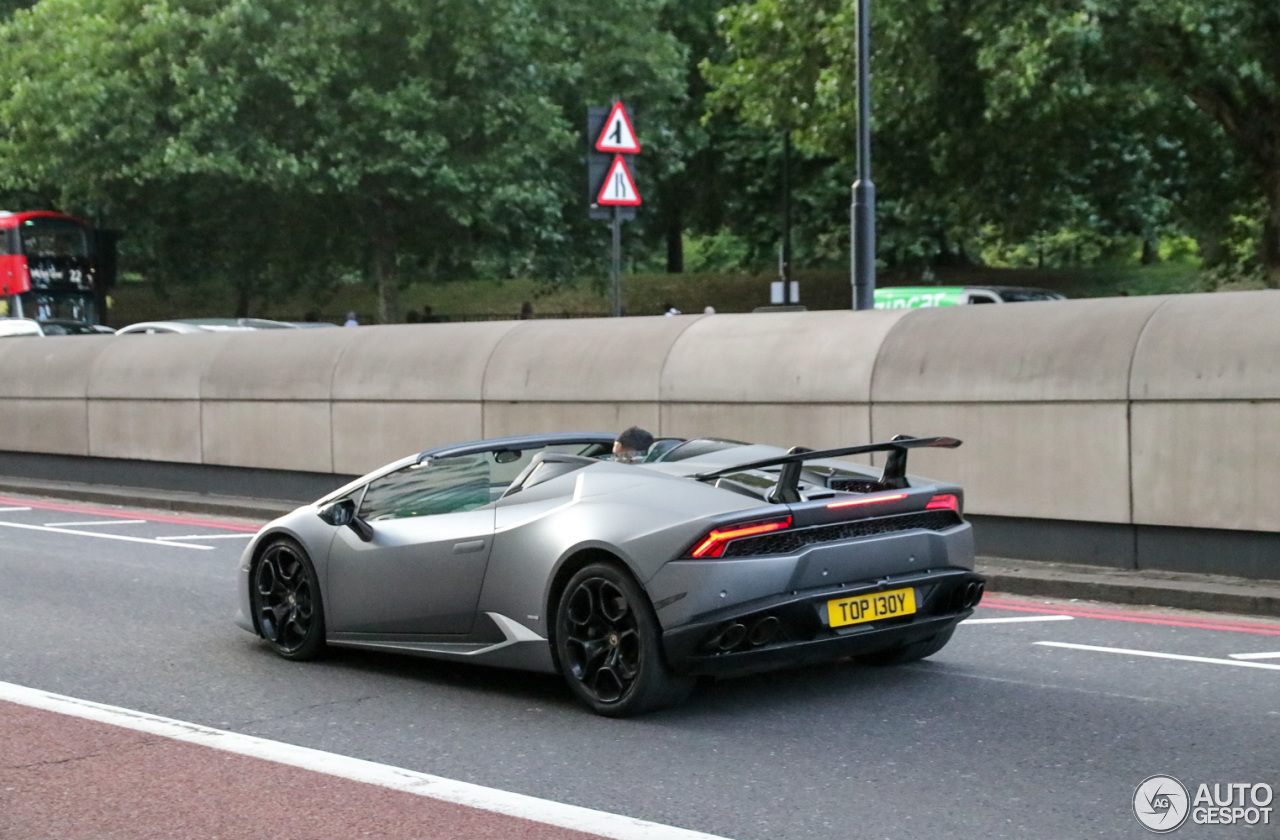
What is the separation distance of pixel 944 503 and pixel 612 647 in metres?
1.58

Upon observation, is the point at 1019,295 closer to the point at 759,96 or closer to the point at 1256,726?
the point at 759,96

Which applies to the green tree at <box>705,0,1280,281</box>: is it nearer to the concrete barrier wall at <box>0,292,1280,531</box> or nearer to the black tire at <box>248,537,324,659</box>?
the concrete barrier wall at <box>0,292,1280,531</box>

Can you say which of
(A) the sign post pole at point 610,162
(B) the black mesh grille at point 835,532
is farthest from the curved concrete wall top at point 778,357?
(B) the black mesh grille at point 835,532

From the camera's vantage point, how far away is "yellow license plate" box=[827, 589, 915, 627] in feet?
21.0

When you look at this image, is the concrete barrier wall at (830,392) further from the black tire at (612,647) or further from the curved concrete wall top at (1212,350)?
the black tire at (612,647)

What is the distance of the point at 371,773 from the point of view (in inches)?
228

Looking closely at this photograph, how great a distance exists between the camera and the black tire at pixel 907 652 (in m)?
7.49

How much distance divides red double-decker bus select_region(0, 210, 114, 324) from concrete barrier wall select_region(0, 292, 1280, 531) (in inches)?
895

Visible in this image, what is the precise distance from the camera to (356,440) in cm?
1585

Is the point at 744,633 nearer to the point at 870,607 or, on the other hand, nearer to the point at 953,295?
the point at 870,607

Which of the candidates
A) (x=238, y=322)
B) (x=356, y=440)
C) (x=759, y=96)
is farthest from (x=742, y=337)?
(x=238, y=322)

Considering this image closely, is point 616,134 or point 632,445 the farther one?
point 616,134

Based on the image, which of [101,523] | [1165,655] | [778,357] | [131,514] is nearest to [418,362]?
[101,523]

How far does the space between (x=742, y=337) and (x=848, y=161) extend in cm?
1803
